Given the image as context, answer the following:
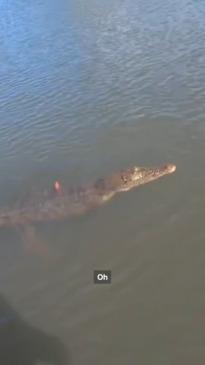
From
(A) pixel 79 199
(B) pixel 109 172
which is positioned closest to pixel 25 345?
(A) pixel 79 199

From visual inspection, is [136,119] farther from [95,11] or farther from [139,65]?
[95,11]

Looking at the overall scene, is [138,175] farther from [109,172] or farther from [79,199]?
[79,199]

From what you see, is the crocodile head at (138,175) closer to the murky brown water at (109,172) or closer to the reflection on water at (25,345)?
the murky brown water at (109,172)

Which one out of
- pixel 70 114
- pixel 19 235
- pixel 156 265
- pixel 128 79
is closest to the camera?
pixel 156 265

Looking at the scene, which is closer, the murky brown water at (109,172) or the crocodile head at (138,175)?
the murky brown water at (109,172)

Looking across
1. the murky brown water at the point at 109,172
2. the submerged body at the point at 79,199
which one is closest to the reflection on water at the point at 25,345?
the murky brown water at the point at 109,172

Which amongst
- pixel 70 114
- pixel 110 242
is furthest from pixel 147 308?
pixel 70 114
